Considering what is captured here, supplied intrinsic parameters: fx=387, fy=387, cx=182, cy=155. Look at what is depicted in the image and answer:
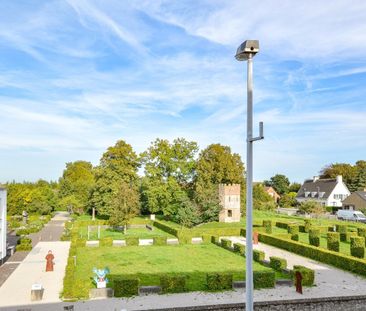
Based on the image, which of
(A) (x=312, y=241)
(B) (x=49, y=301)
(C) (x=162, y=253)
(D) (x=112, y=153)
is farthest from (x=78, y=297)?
(D) (x=112, y=153)

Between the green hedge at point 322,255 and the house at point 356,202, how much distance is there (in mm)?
40953

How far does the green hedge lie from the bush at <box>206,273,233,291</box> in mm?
9729

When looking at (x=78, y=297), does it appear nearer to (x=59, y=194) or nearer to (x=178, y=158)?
(x=178, y=158)

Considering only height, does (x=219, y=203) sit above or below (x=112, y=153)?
below

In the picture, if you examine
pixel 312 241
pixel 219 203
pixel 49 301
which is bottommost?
pixel 49 301

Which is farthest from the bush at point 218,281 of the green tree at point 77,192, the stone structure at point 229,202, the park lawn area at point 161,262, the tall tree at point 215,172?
the green tree at point 77,192

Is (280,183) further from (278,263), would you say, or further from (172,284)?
(172,284)

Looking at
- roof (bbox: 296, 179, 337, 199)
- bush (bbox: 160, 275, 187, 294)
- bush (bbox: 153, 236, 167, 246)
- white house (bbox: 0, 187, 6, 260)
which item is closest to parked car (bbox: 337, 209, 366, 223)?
roof (bbox: 296, 179, 337, 199)

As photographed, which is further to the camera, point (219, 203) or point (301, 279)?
point (219, 203)

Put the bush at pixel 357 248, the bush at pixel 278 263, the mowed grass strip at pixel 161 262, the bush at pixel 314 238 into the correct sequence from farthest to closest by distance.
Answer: the bush at pixel 314 238 → the bush at pixel 357 248 → the bush at pixel 278 263 → the mowed grass strip at pixel 161 262

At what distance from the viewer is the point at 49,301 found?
1777cm

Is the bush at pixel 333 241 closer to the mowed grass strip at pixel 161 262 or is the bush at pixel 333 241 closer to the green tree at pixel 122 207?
the mowed grass strip at pixel 161 262

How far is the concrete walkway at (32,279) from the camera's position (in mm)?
18188

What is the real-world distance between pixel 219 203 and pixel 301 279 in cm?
3158
